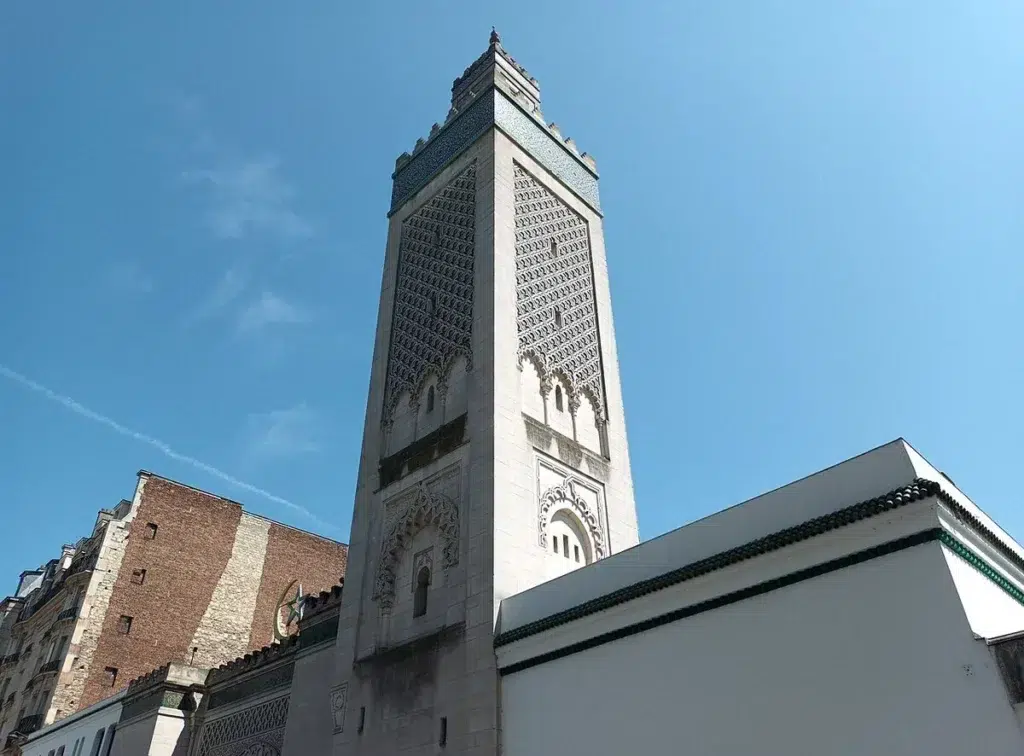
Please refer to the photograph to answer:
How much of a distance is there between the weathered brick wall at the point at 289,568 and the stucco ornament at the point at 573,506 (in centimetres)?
1077

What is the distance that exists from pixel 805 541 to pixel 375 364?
24.0 feet

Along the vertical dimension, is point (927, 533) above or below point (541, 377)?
below

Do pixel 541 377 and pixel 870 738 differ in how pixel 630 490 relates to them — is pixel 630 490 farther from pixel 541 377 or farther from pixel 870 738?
pixel 870 738

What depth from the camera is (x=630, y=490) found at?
1050 cm

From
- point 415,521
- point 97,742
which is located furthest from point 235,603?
point 415,521

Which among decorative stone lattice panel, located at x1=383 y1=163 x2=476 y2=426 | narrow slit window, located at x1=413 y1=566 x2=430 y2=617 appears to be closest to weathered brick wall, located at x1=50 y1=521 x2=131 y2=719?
decorative stone lattice panel, located at x1=383 y1=163 x2=476 y2=426

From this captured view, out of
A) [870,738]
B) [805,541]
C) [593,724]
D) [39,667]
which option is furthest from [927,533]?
[39,667]

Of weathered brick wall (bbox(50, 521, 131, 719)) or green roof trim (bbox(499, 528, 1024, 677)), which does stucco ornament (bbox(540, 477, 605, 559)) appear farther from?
weathered brick wall (bbox(50, 521, 131, 719))

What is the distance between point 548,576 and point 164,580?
41.7 feet

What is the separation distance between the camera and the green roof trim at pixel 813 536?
5434 mm

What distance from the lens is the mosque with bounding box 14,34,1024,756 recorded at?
5.25m

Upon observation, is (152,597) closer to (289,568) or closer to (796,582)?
(289,568)

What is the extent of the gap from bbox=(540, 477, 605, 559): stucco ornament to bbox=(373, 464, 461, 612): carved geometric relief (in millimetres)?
1069

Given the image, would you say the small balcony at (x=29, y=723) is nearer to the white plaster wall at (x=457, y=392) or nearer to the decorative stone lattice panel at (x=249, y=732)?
the decorative stone lattice panel at (x=249, y=732)
